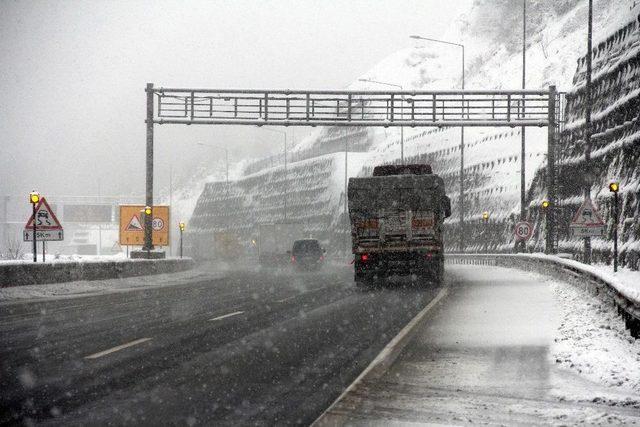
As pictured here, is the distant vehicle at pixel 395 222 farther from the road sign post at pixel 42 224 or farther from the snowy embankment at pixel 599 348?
the snowy embankment at pixel 599 348

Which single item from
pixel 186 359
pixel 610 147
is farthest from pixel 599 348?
pixel 610 147

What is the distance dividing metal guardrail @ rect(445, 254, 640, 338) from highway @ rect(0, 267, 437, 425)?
333 centimetres

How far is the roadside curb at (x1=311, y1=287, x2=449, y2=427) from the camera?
7.54 metres

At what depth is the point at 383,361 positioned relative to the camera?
35.4ft

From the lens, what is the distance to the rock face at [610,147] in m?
41.1

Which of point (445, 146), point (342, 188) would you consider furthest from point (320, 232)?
point (445, 146)

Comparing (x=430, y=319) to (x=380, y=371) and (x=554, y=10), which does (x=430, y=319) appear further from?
(x=554, y=10)

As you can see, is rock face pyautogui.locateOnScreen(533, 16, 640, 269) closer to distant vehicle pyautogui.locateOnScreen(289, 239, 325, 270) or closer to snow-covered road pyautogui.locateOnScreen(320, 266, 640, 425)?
distant vehicle pyautogui.locateOnScreen(289, 239, 325, 270)

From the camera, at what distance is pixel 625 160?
43.2m

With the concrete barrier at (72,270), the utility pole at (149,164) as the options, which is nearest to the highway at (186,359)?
the concrete barrier at (72,270)

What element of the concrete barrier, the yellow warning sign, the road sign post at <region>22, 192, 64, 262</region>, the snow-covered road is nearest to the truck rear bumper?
the road sign post at <region>22, 192, 64, 262</region>

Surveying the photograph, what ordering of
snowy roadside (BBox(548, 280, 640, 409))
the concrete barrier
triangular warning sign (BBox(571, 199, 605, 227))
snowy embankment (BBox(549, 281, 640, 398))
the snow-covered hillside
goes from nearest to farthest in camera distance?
snowy roadside (BBox(548, 280, 640, 409)), snowy embankment (BBox(549, 281, 640, 398)), the concrete barrier, triangular warning sign (BBox(571, 199, 605, 227)), the snow-covered hillside

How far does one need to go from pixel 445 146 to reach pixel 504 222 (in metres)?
28.6

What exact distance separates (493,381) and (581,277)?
1489cm
